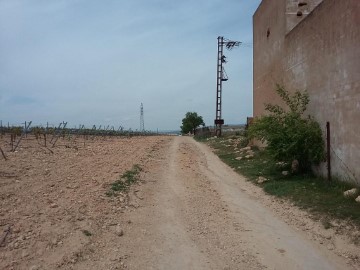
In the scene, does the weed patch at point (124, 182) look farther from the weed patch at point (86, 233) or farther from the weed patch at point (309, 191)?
the weed patch at point (309, 191)

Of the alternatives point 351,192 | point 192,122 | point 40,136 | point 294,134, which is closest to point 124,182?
point 294,134

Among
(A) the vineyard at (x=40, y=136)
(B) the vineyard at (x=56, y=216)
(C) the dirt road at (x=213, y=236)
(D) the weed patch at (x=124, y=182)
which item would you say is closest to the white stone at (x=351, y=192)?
(C) the dirt road at (x=213, y=236)

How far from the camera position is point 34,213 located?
6.44 m

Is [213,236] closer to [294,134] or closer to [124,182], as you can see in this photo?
[124,182]

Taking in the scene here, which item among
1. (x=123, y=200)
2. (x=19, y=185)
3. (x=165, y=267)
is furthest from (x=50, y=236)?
(x=19, y=185)

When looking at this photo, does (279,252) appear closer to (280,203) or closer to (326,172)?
(280,203)

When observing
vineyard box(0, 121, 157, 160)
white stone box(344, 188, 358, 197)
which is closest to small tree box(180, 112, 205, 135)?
vineyard box(0, 121, 157, 160)

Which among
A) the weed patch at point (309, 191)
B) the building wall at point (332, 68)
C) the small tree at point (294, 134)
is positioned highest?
the building wall at point (332, 68)

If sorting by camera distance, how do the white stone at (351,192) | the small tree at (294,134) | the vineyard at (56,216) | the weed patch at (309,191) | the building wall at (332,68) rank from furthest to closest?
the small tree at (294,134) < the building wall at (332,68) < the white stone at (351,192) < the weed patch at (309,191) < the vineyard at (56,216)

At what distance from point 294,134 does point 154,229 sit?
5647mm

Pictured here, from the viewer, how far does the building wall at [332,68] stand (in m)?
8.39

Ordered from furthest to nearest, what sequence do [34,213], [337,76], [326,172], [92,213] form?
[326,172] → [337,76] → [92,213] → [34,213]

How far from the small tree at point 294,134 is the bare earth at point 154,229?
1.53 meters

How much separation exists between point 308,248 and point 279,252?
0.52m
